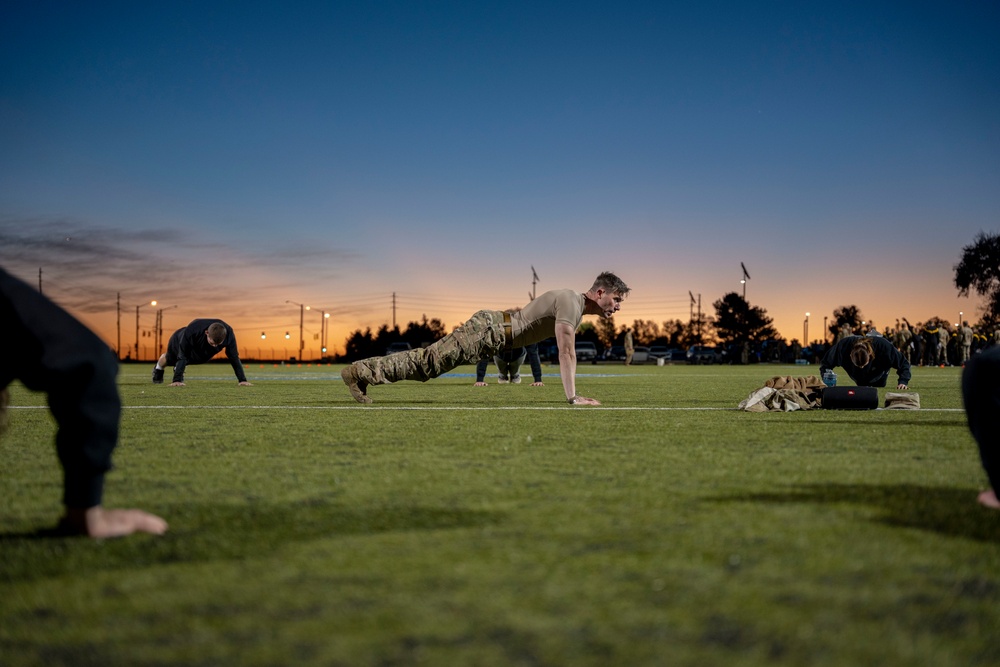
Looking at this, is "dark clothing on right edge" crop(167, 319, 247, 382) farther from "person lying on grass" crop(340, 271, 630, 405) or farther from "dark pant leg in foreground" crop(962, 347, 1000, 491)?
"dark pant leg in foreground" crop(962, 347, 1000, 491)

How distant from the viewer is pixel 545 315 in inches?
377

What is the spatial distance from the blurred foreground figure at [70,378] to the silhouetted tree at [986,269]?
102 m

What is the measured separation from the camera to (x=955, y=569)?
2.42 metres

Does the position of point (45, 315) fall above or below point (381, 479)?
above

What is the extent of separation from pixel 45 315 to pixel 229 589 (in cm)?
108

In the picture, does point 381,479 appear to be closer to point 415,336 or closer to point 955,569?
point 955,569

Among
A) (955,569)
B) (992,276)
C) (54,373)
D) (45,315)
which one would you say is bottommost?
(955,569)

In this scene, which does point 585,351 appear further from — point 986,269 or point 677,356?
point 986,269

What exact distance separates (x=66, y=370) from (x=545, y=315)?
7.23m

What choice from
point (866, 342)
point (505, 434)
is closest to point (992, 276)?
point (866, 342)

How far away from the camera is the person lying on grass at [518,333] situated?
9.29 meters

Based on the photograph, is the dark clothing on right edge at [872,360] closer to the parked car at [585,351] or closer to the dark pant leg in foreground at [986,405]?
the dark pant leg in foreground at [986,405]

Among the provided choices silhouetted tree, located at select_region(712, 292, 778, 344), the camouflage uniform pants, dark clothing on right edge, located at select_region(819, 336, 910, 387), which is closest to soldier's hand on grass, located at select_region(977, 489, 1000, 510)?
the camouflage uniform pants

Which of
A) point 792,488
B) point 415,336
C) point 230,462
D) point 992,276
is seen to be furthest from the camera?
point 415,336
